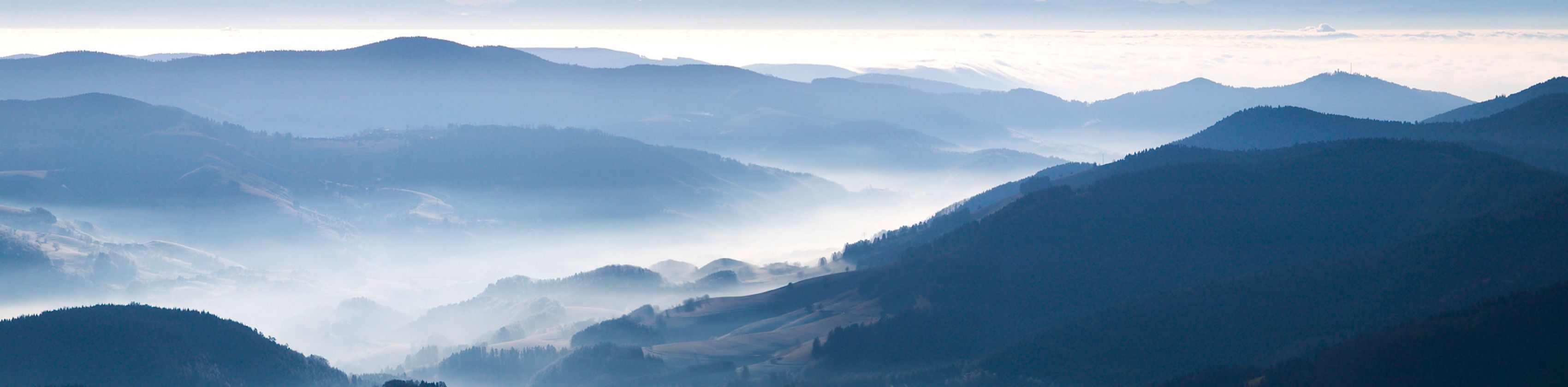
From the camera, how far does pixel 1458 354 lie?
11750 cm

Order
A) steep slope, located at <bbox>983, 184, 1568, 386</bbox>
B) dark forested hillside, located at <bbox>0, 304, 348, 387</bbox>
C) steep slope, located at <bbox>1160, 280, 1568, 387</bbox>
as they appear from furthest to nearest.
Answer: dark forested hillside, located at <bbox>0, 304, 348, 387</bbox> < steep slope, located at <bbox>983, 184, 1568, 386</bbox> < steep slope, located at <bbox>1160, 280, 1568, 387</bbox>

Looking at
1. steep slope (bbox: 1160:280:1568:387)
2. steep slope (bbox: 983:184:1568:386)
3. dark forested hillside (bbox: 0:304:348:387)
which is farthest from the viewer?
dark forested hillside (bbox: 0:304:348:387)

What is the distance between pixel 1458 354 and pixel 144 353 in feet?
550

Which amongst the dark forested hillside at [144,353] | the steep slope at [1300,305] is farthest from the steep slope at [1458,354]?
the dark forested hillside at [144,353]

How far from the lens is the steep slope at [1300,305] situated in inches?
6201

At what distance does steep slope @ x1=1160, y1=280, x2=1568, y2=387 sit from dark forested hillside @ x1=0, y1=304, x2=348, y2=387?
439 feet

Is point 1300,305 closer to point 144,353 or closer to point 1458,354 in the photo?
point 1458,354

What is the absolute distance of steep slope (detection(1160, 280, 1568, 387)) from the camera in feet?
374

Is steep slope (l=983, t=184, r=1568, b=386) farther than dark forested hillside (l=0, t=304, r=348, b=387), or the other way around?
dark forested hillside (l=0, t=304, r=348, b=387)

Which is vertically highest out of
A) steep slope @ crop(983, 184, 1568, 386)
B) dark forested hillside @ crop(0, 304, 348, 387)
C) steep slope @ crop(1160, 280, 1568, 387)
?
dark forested hillside @ crop(0, 304, 348, 387)

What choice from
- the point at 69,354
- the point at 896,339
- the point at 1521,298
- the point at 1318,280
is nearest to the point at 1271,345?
the point at 1318,280

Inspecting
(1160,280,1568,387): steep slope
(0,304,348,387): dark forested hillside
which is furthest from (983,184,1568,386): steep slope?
(0,304,348,387): dark forested hillside

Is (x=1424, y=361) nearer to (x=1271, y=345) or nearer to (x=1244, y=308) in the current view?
(x=1271, y=345)

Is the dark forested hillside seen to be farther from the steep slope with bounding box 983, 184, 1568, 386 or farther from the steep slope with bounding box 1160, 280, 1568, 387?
the steep slope with bounding box 1160, 280, 1568, 387
